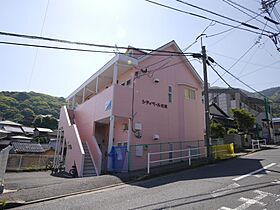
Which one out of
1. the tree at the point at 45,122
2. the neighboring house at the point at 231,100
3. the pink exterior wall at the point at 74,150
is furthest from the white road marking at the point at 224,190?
the tree at the point at 45,122

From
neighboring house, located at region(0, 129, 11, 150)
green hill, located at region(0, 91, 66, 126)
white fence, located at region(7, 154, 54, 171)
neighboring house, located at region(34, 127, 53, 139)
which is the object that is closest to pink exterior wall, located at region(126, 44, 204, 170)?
white fence, located at region(7, 154, 54, 171)

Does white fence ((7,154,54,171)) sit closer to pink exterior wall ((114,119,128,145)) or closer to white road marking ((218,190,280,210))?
pink exterior wall ((114,119,128,145))

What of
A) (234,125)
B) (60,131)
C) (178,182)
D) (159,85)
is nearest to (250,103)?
(234,125)

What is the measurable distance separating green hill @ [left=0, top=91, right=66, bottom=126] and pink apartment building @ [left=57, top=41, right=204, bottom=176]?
47944 millimetres

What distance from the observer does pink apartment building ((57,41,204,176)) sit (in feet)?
43.5

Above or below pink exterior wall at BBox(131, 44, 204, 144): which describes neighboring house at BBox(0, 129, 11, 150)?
below

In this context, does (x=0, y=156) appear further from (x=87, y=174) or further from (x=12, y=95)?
(x=12, y=95)

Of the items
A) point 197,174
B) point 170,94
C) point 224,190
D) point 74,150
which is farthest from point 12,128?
point 224,190

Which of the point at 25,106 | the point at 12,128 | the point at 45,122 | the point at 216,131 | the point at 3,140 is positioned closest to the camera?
the point at 216,131

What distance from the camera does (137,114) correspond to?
1426 centimetres

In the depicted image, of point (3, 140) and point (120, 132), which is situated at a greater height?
point (120, 132)

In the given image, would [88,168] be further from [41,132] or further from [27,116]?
[27,116]

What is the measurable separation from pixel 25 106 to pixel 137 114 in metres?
Result: 61.5

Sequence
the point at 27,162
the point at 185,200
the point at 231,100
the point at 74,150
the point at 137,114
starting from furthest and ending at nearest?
the point at 231,100 < the point at 27,162 < the point at 74,150 < the point at 137,114 < the point at 185,200
